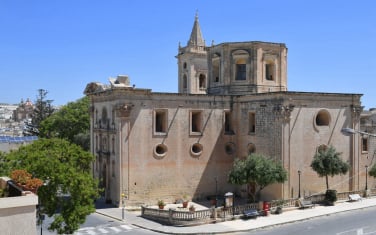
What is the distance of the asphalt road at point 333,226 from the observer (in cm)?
2788

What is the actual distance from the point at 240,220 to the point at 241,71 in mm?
16435

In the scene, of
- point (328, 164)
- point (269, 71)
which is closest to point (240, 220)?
point (328, 164)

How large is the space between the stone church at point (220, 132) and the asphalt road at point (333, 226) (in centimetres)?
522

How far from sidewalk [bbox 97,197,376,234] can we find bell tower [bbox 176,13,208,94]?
72.1 ft

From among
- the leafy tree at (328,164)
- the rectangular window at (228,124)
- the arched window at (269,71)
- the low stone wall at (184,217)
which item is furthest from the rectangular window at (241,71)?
the low stone wall at (184,217)

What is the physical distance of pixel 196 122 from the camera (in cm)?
3975

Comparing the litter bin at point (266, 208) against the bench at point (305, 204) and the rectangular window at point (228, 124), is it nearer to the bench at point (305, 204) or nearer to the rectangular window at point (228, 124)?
the bench at point (305, 204)

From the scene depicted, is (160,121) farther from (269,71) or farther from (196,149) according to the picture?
(269,71)

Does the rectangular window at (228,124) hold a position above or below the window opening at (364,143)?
above

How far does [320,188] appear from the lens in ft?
125

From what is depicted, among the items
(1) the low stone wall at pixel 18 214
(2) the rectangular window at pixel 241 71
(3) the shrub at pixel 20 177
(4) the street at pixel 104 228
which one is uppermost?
(2) the rectangular window at pixel 241 71

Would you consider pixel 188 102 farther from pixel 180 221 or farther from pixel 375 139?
pixel 375 139

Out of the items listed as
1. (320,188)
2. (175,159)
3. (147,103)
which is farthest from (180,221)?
(320,188)

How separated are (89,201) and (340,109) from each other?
2481 cm
